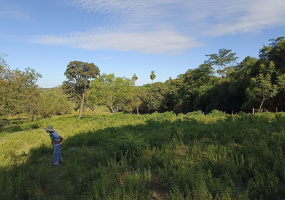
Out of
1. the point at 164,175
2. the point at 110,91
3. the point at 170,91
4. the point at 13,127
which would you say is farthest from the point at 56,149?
the point at 170,91

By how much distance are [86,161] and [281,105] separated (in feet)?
92.5

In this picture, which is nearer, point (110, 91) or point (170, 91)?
point (110, 91)

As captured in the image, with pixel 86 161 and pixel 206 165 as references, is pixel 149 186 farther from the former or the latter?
pixel 86 161

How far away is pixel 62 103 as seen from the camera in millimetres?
42281

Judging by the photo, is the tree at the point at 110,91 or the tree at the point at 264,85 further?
the tree at the point at 110,91

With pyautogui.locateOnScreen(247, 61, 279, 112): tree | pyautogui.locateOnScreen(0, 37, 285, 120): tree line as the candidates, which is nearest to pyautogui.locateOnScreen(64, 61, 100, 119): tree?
pyautogui.locateOnScreen(0, 37, 285, 120): tree line

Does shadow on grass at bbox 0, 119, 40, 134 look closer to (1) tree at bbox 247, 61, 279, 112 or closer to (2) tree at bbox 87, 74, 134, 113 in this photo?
(2) tree at bbox 87, 74, 134, 113

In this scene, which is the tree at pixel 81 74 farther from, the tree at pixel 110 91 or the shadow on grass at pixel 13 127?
the shadow on grass at pixel 13 127

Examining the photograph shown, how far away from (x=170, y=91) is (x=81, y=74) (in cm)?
2945

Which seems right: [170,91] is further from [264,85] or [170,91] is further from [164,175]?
[164,175]

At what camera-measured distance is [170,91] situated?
5478 cm

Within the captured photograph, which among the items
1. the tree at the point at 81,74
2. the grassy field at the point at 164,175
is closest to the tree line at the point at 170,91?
the tree at the point at 81,74

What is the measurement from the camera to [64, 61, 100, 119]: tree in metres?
35.3

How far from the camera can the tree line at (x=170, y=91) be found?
52.7ft
